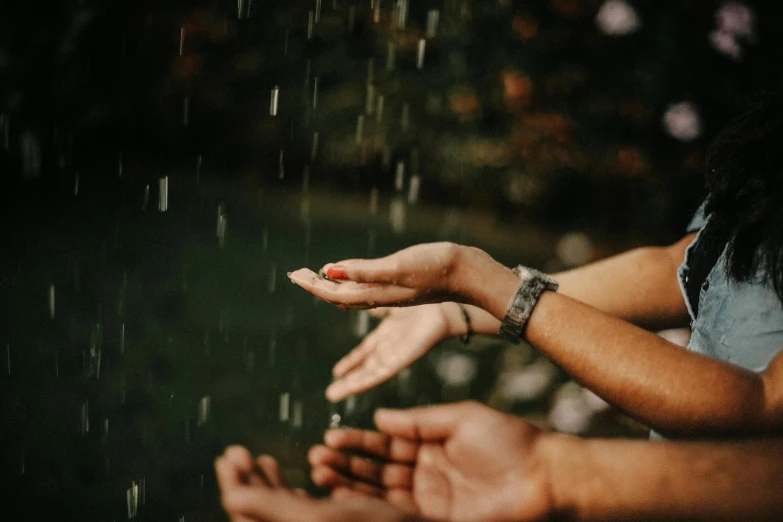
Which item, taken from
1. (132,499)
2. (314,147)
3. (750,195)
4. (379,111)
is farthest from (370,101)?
(750,195)

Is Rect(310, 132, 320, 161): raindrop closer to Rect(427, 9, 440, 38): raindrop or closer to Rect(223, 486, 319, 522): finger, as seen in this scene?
Rect(427, 9, 440, 38): raindrop

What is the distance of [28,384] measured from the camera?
2830 mm

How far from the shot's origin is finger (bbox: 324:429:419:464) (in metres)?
1.42

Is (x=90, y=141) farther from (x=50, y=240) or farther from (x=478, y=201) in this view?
(x=478, y=201)

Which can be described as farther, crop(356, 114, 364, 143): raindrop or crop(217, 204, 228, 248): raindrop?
crop(356, 114, 364, 143): raindrop

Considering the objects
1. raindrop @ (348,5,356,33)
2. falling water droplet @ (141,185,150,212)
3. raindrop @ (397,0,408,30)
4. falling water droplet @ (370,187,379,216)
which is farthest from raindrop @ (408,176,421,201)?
falling water droplet @ (141,185,150,212)

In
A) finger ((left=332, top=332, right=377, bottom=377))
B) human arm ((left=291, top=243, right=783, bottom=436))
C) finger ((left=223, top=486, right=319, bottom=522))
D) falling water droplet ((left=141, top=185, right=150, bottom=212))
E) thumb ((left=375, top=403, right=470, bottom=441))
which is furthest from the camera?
falling water droplet ((left=141, top=185, right=150, bottom=212))

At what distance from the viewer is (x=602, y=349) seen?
128 cm

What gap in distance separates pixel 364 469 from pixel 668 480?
712mm

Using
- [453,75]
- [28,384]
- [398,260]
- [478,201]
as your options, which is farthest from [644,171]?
[28,384]

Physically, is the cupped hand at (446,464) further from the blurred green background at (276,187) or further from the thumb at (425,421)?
the blurred green background at (276,187)

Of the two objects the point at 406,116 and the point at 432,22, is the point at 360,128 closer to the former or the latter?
the point at 406,116

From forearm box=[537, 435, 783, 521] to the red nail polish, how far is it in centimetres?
68

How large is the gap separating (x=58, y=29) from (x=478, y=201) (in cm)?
431
